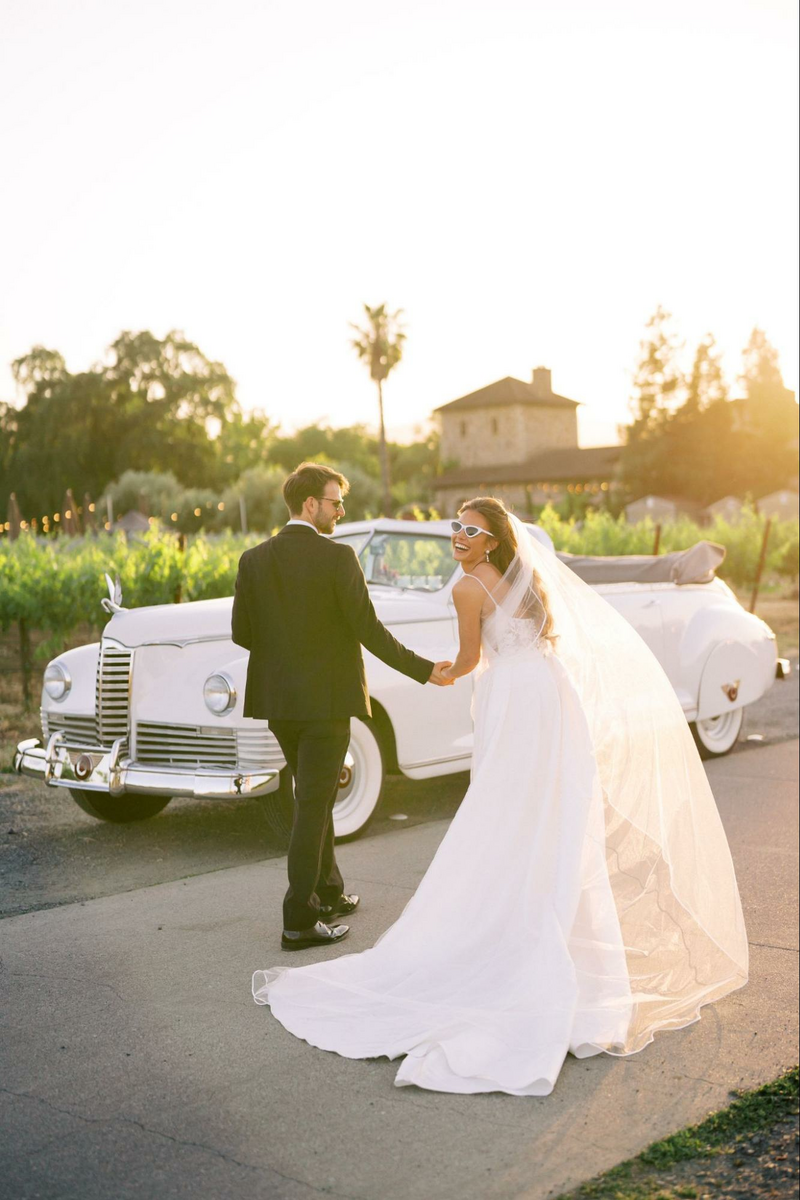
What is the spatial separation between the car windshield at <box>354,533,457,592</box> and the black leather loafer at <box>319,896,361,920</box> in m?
3.11

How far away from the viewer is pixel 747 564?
25.6 meters

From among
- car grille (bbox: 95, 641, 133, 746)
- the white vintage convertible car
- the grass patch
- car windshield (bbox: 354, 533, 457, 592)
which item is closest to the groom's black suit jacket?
the white vintage convertible car

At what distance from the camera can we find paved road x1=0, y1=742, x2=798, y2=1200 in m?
3.34

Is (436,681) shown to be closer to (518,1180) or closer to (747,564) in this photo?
(518,1180)

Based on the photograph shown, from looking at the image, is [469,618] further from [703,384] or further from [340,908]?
[703,384]

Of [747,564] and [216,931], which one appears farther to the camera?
[747,564]

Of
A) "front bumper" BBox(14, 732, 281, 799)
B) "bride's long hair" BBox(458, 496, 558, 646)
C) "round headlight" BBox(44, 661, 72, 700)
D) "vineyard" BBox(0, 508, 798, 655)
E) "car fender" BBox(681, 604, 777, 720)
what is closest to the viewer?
"bride's long hair" BBox(458, 496, 558, 646)

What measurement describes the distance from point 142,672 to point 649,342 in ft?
257

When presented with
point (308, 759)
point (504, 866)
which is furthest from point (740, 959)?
point (308, 759)

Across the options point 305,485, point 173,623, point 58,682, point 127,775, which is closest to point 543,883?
point 305,485

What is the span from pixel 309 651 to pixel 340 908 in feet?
4.32

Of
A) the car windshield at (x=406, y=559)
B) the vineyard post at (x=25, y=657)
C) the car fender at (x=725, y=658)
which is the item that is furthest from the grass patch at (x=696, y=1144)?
the vineyard post at (x=25, y=657)

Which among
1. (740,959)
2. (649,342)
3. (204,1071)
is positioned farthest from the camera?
(649,342)

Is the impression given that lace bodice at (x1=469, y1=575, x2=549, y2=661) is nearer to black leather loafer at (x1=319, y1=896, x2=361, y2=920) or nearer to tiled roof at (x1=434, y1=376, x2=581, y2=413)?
black leather loafer at (x1=319, y1=896, x2=361, y2=920)
